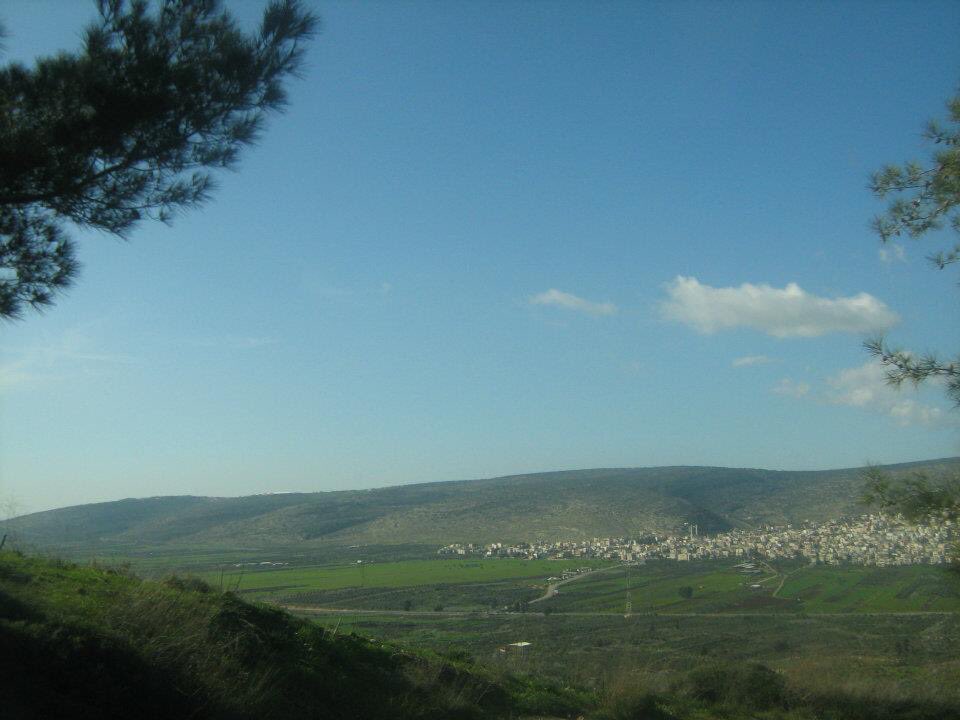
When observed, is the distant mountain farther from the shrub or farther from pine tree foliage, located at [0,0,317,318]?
pine tree foliage, located at [0,0,317,318]

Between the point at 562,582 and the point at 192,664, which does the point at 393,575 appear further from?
the point at 192,664

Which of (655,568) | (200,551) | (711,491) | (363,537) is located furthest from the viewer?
(711,491)

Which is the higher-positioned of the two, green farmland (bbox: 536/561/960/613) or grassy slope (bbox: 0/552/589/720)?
grassy slope (bbox: 0/552/589/720)

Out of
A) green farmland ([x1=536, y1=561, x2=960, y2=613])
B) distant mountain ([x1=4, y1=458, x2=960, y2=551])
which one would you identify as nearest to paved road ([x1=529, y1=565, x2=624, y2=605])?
green farmland ([x1=536, y1=561, x2=960, y2=613])

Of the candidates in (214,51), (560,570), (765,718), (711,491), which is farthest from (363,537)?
(214,51)

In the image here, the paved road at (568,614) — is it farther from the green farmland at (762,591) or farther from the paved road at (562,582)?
the paved road at (562,582)

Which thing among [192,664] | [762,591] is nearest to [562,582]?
[762,591]

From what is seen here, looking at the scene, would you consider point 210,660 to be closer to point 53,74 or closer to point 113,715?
point 113,715
